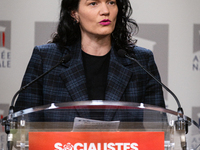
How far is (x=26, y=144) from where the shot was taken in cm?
101

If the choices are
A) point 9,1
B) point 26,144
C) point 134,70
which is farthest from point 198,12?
point 26,144

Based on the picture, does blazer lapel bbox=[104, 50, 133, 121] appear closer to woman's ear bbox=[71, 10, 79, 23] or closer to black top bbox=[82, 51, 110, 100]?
black top bbox=[82, 51, 110, 100]

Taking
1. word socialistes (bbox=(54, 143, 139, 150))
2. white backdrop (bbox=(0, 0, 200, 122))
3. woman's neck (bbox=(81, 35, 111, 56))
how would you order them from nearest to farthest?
word socialistes (bbox=(54, 143, 139, 150))
woman's neck (bbox=(81, 35, 111, 56))
white backdrop (bbox=(0, 0, 200, 122))

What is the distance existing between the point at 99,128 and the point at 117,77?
77 centimetres

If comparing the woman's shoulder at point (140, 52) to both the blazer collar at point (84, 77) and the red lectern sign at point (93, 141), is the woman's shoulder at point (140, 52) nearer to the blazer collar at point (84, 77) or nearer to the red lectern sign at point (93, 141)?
the blazer collar at point (84, 77)

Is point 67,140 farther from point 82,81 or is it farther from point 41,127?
point 82,81

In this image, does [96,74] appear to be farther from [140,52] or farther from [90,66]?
[140,52]

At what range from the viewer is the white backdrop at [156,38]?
2385 millimetres

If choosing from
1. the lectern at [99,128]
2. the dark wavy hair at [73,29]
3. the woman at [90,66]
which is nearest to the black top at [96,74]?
the woman at [90,66]

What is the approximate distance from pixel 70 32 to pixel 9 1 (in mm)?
743

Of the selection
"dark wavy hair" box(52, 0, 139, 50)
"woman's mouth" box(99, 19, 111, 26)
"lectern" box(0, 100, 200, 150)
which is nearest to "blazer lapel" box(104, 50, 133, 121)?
"dark wavy hair" box(52, 0, 139, 50)

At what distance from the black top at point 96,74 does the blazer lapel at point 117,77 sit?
4 cm

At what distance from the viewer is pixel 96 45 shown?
1830mm

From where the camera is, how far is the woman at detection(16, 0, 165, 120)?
5.55ft
